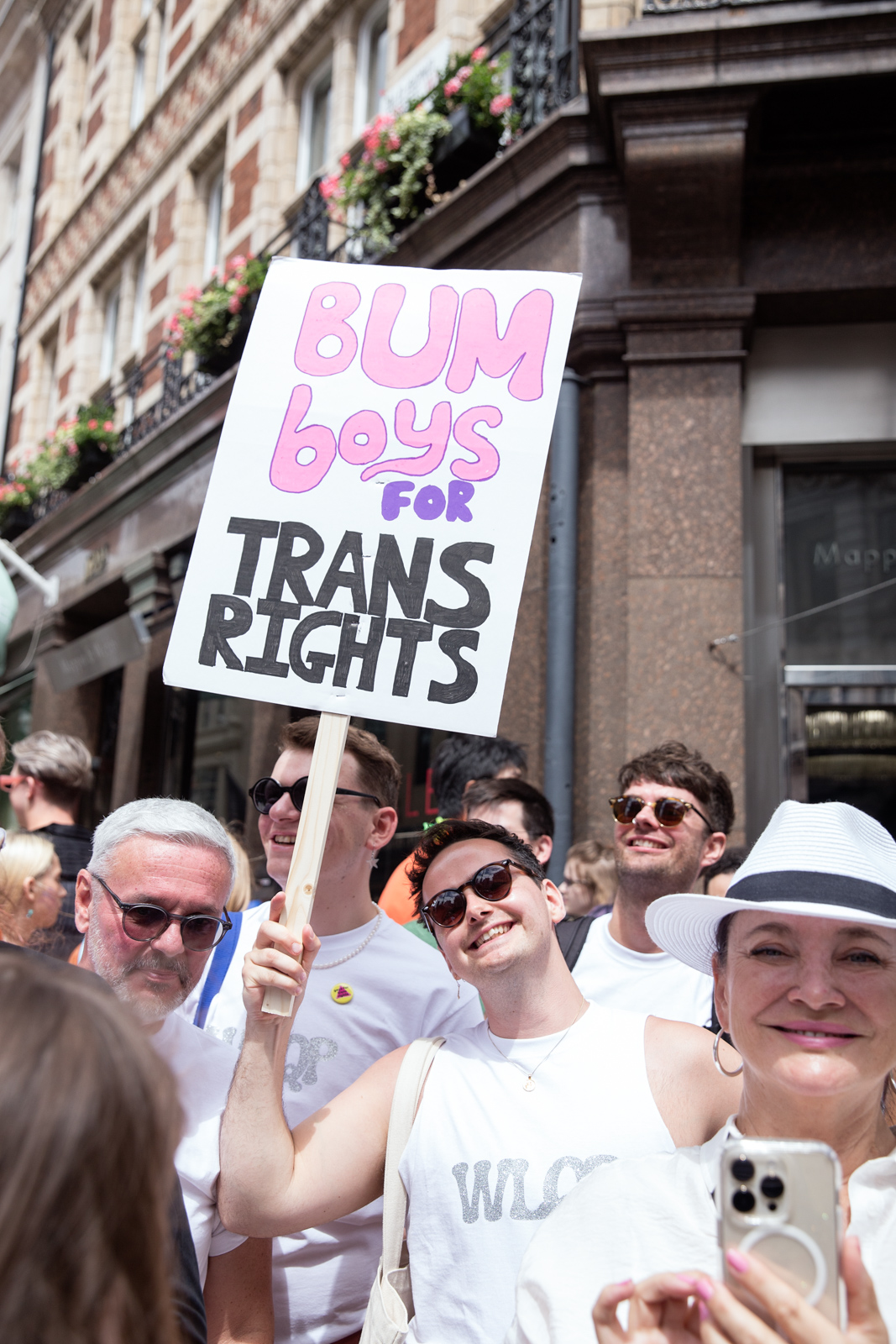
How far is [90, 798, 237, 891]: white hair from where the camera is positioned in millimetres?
2578

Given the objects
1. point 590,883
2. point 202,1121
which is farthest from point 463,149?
point 202,1121

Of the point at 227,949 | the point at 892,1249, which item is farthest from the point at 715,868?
the point at 892,1249

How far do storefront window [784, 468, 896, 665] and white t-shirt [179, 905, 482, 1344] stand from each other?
4.65 metres

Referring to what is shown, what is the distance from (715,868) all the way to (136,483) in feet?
32.0

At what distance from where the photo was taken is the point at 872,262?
6789 mm

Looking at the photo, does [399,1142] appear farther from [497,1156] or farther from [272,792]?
[272,792]

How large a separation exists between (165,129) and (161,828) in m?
15.0

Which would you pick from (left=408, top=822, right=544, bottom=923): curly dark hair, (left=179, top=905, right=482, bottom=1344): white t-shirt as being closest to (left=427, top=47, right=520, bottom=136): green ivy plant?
(left=179, top=905, right=482, bottom=1344): white t-shirt

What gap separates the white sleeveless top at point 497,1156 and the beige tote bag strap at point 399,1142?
2 centimetres

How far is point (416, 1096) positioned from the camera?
2342 millimetres

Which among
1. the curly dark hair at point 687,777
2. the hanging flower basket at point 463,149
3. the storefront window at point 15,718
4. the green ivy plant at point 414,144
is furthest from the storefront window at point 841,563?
the storefront window at point 15,718

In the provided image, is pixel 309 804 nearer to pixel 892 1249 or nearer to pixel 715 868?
pixel 892 1249

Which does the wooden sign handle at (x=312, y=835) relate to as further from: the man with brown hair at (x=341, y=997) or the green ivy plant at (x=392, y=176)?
the green ivy plant at (x=392, y=176)

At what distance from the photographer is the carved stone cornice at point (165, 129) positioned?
517 inches
